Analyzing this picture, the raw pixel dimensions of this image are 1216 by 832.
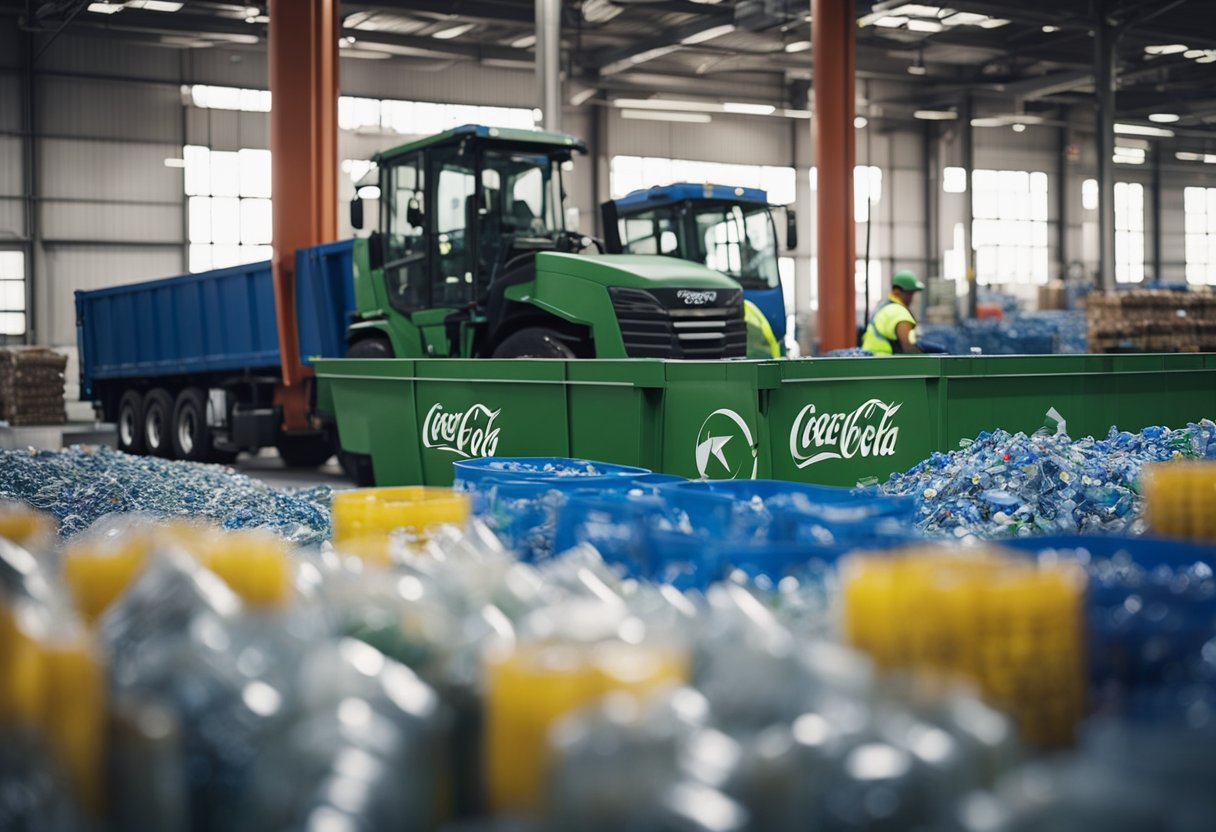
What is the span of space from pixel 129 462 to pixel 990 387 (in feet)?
18.9

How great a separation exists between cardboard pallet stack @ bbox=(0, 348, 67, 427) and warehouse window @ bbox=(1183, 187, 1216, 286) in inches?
1265

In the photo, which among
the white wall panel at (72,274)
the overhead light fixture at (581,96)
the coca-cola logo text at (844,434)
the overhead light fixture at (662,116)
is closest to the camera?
the coca-cola logo text at (844,434)

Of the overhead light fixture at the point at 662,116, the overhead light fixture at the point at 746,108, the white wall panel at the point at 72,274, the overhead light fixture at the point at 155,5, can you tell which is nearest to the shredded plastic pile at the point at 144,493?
the overhead light fixture at the point at 155,5

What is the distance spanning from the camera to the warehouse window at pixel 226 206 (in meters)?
27.6

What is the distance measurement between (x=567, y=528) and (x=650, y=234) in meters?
12.2

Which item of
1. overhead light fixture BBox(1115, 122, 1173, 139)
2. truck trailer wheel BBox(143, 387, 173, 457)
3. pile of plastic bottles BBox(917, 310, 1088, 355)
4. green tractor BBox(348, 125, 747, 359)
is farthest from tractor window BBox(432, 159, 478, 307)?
overhead light fixture BBox(1115, 122, 1173, 139)

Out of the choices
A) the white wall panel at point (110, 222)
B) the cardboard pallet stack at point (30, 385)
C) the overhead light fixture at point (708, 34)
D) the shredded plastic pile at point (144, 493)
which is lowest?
the shredded plastic pile at point (144, 493)

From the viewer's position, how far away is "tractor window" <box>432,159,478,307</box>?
10.3 metres

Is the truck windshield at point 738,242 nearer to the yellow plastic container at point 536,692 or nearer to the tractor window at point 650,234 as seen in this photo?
the tractor window at point 650,234

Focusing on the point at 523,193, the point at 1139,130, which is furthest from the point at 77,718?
the point at 1139,130

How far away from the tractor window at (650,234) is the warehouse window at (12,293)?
16.3 metres

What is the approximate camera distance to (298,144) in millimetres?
12734

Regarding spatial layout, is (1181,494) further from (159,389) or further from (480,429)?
→ (159,389)

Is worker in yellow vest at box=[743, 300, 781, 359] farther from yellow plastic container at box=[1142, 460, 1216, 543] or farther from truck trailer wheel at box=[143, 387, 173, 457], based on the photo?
yellow plastic container at box=[1142, 460, 1216, 543]
